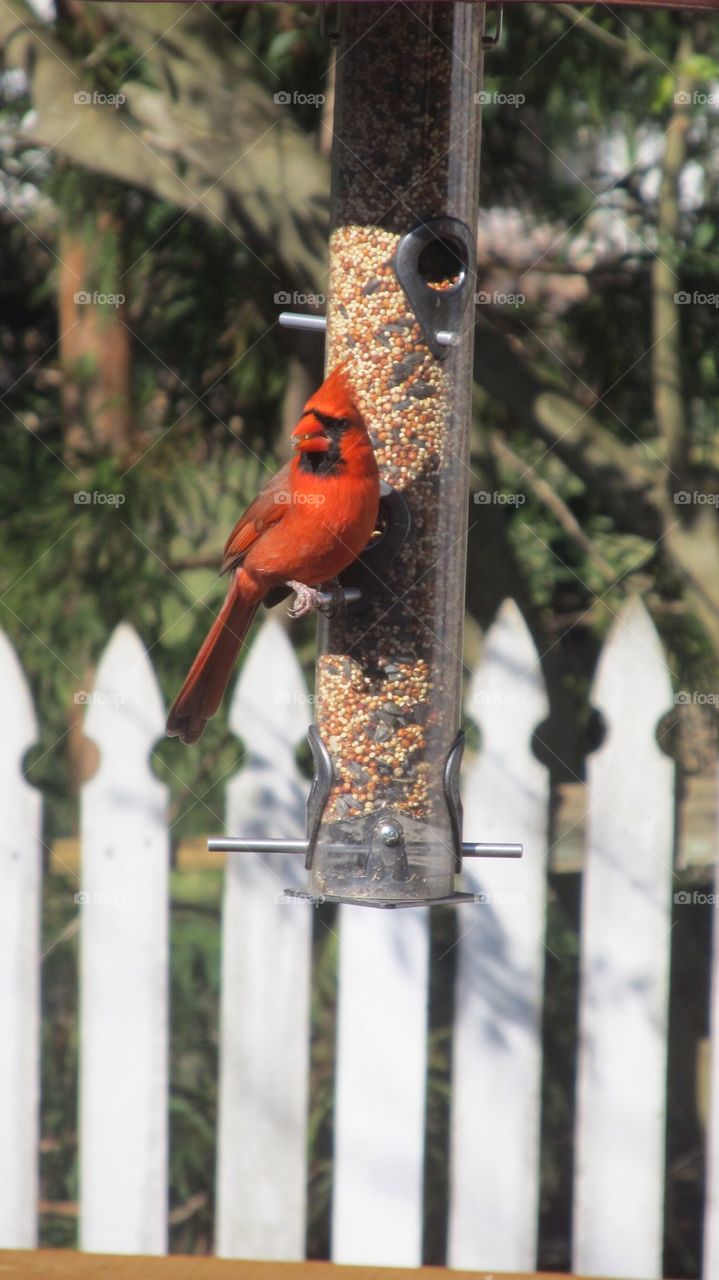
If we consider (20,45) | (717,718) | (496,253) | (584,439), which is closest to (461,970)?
(717,718)

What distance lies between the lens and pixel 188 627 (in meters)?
3.39

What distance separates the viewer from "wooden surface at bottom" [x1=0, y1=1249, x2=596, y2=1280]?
70.9 inches

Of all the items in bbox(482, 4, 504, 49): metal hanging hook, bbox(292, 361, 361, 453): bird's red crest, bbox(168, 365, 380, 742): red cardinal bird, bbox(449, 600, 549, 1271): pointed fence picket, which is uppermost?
bbox(482, 4, 504, 49): metal hanging hook

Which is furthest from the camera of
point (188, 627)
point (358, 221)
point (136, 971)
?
point (188, 627)

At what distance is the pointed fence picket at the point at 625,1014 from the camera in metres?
2.60

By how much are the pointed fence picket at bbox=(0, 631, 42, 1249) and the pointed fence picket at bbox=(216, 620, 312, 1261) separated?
0.36 meters

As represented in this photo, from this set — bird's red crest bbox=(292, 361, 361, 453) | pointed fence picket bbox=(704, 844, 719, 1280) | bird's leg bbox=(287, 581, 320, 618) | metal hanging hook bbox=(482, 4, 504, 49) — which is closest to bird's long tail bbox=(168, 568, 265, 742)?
bird's leg bbox=(287, 581, 320, 618)

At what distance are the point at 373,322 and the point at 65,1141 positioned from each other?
2.18m

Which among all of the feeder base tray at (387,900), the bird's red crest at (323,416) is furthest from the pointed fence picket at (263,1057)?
the bird's red crest at (323,416)

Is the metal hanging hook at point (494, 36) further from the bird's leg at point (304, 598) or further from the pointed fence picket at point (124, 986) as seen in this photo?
the pointed fence picket at point (124, 986)

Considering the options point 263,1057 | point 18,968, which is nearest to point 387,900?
point 263,1057

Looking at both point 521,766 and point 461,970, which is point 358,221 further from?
point 461,970

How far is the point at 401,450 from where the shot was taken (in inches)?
88.0

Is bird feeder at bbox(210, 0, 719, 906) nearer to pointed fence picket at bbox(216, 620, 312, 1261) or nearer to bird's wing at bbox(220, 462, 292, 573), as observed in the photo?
bird's wing at bbox(220, 462, 292, 573)
